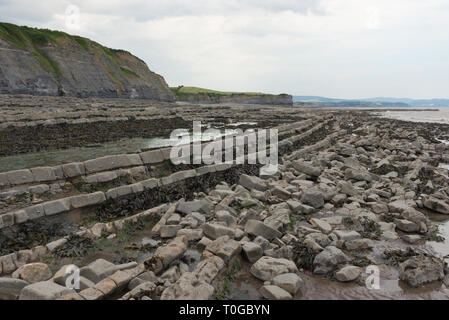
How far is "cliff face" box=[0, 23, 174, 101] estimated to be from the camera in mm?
54344

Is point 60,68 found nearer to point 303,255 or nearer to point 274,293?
point 303,255

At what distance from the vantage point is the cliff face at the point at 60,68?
178 ft

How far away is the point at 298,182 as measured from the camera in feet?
39.8

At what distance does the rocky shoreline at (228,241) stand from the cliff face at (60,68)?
52120mm

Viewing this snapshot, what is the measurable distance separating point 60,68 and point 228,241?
6967cm

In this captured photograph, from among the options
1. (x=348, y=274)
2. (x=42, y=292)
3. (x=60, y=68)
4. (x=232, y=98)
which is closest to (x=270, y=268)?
(x=348, y=274)

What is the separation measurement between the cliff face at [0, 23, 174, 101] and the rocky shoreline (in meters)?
52.1

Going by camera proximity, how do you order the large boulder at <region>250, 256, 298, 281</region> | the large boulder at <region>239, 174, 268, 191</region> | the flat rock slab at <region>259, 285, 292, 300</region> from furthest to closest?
the large boulder at <region>239, 174, 268, 191</region> → the large boulder at <region>250, 256, 298, 281</region> → the flat rock slab at <region>259, 285, 292, 300</region>

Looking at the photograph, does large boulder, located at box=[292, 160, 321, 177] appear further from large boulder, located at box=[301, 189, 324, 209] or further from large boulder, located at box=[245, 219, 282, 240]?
large boulder, located at box=[245, 219, 282, 240]

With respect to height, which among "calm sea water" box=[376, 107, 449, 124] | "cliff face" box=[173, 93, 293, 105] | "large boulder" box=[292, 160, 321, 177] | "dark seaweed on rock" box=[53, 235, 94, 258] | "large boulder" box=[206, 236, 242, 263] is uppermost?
"cliff face" box=[173, 93, 293, 105]

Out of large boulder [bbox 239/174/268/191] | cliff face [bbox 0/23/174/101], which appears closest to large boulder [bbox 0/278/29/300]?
large boulder [bbox 239/174/268/191]

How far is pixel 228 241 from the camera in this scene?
22.2 feet

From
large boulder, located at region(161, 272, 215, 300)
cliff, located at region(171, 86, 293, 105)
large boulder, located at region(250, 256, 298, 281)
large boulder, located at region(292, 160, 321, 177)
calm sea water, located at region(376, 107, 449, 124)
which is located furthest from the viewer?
cliff, located at region(171, 86, 293, 105)
